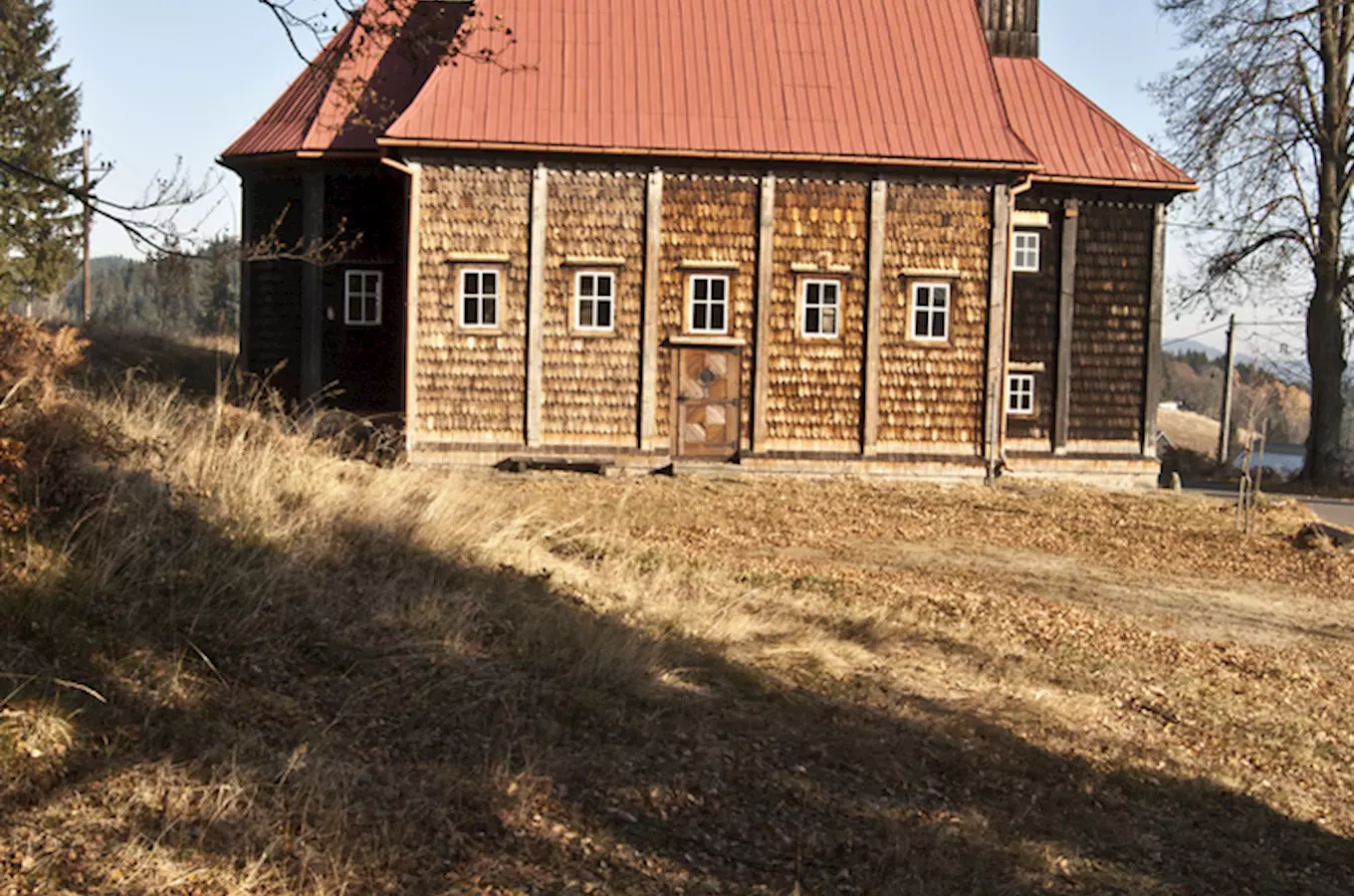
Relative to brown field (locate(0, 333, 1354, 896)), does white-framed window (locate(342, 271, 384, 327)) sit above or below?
above

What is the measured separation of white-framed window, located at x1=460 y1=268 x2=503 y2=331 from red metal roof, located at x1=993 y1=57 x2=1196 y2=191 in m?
9.74

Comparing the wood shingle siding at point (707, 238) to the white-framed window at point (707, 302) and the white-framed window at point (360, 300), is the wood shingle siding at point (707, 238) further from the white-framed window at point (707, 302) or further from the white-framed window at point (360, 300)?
the white-framed window at point (360, 300)

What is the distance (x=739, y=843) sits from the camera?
5.59m

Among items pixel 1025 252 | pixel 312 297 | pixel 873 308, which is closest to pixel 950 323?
pixel 873 308

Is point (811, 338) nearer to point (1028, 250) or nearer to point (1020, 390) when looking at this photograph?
point (1020, 390)

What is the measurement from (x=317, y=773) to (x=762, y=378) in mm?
15491

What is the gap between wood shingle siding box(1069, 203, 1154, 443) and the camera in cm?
2294

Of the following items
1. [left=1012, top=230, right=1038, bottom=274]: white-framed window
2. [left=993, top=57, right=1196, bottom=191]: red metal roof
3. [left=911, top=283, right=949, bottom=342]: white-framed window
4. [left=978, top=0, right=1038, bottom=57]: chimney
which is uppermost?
[left=978, top=0, right=1038, bottom=57]: chimney

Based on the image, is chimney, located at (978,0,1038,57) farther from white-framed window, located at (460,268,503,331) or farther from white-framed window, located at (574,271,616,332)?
white-framed window, located at (460,268,503,331)

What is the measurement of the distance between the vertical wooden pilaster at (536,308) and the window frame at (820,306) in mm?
4108

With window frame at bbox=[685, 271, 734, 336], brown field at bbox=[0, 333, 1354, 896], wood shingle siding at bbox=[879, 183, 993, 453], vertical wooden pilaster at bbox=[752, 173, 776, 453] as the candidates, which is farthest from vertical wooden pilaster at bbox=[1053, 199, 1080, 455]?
brown field at bbox=[0, 333, 1354, 896]

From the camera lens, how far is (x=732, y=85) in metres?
21.2

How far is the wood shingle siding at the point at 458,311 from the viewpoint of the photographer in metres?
19.8

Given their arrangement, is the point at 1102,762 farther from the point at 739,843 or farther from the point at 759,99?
the point at 759,99
